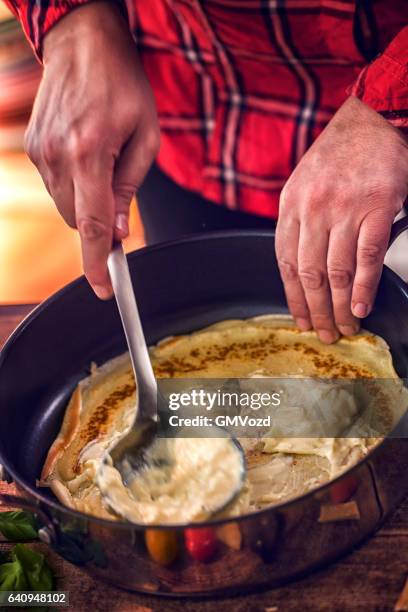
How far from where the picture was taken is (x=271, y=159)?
133cm

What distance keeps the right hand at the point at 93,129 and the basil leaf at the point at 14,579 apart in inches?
13.9

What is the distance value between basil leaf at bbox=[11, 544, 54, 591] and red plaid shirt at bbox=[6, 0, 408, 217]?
0.67 metres

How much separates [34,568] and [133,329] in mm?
312

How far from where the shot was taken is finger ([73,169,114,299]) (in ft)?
3.19

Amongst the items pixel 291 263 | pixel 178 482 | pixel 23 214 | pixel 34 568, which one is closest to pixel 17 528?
pixel 34 568

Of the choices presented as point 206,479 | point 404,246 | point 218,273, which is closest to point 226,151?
point 218,273

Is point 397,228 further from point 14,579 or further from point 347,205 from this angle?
point 14,579

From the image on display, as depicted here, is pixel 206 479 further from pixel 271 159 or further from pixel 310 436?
pixel 271 159

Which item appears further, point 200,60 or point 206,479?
point 200,60

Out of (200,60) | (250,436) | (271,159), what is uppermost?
(200,60)

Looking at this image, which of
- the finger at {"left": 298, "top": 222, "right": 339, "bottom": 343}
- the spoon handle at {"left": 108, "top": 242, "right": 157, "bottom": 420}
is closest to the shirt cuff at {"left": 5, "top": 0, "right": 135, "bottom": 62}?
the spoon handle at {"left": 108, "top": 242, "right": 157, "bottom": 420}

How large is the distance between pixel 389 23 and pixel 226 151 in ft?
1.20

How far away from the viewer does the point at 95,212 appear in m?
0.97

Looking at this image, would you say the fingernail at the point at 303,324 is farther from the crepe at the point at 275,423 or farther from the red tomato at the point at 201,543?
the red tomato at the point at 201,543
